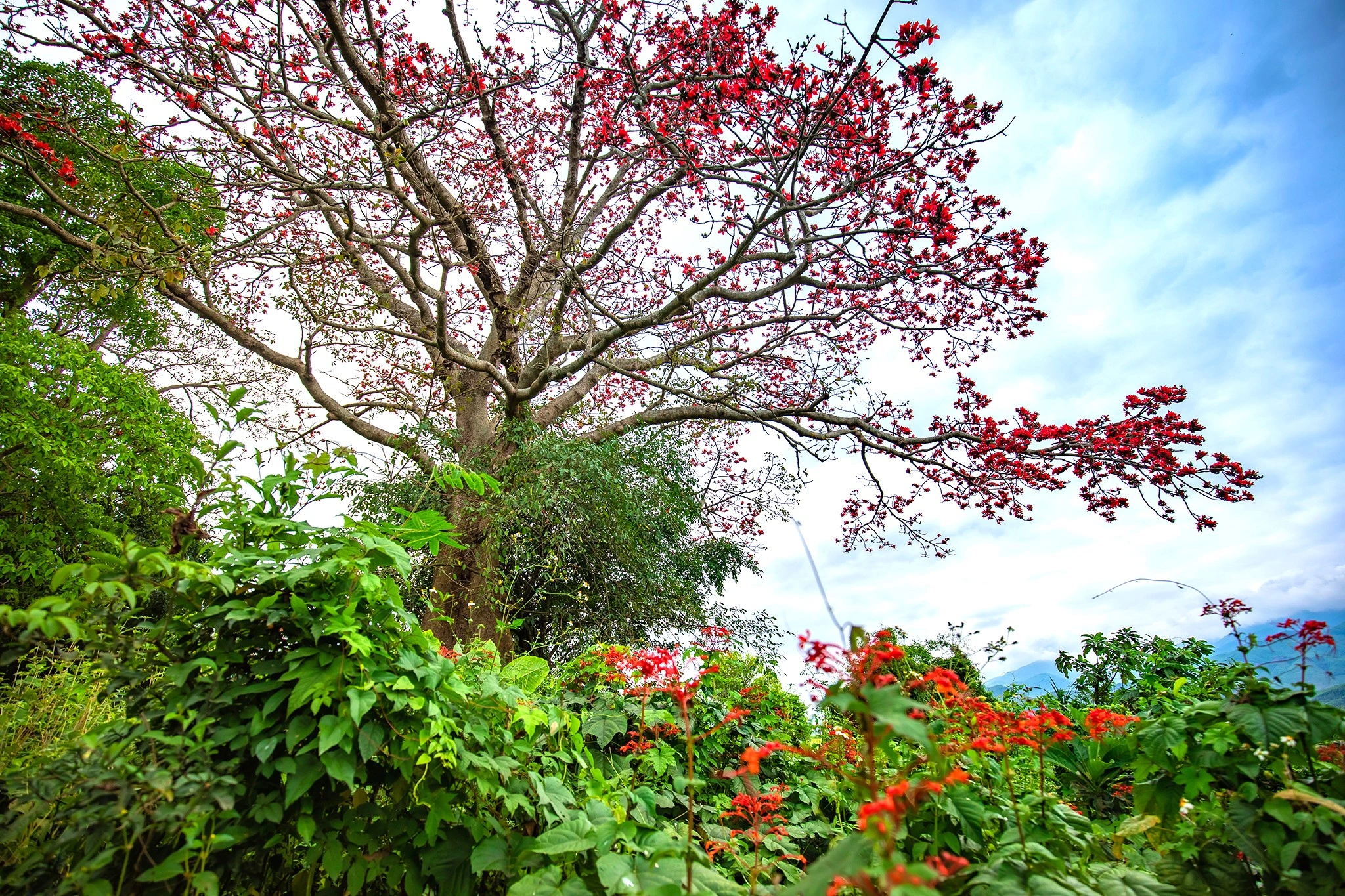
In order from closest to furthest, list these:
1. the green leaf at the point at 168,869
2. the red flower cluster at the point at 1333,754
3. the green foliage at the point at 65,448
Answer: the green leaf at the point at 168,869
the red flower cluster at the point at 1333,754
the green foliage at the point at 65,448

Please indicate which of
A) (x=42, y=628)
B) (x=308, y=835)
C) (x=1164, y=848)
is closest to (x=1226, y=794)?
(x=1164, y=848)

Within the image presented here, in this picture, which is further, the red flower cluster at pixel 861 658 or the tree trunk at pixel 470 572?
the tree trunk at pixel 470 572

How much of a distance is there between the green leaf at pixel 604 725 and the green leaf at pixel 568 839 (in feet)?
2.08

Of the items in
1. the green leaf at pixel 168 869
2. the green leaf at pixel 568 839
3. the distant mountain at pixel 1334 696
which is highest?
the distant mountain at pixel 1334 696

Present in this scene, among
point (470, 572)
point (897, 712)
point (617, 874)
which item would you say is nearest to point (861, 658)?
point (897, 712)

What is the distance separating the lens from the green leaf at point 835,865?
774 millimetres

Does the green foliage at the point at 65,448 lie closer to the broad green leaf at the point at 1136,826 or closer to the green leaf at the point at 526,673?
the green leaf at the point at 526,673

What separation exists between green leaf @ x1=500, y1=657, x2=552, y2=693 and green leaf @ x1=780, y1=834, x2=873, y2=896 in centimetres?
→ 120

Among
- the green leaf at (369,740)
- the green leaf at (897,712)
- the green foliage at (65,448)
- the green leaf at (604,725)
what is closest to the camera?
the green leaf at (897,712)

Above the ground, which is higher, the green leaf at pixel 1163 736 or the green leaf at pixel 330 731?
the green leaf at pixel 1163 736

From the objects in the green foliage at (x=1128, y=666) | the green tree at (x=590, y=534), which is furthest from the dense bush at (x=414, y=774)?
the green tree at (x=590, y=534)

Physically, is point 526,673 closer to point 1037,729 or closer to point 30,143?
point 1037,729

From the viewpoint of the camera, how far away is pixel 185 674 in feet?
4.08

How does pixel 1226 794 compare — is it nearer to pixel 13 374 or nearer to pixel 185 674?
pixel 185 674
